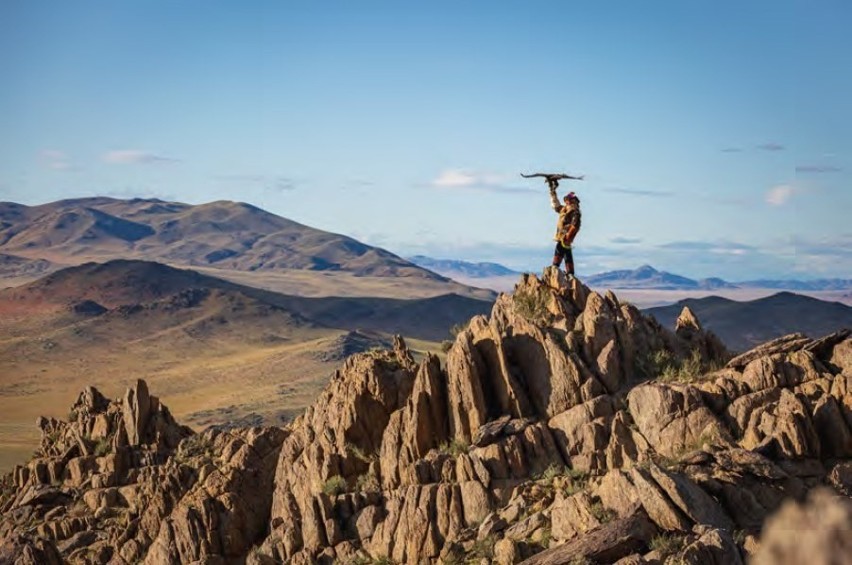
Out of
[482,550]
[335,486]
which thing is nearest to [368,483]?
[335,486]

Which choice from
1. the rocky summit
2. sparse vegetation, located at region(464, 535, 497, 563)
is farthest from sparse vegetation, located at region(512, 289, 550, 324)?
sparse vegetation, located at region(464, 535, 497, 563)

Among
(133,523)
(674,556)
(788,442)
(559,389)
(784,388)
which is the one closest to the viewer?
(674,556)

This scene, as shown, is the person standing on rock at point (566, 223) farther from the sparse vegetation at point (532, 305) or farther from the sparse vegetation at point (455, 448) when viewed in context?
the sparse vegetation at point (455, 448)

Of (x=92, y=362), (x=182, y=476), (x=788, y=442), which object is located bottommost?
(x=92, y=362)

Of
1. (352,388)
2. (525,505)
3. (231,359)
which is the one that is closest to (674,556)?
(525,505)

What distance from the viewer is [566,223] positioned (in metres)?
40.0

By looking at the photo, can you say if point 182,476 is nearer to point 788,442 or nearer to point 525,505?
point 525,505

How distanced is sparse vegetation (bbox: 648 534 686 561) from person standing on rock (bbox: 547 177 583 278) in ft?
49.5

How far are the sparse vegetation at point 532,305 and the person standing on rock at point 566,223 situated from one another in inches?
61.5

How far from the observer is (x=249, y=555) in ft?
119

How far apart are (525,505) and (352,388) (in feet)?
30.8

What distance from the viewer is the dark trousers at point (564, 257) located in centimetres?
4019

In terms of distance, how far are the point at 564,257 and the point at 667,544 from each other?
1657cm

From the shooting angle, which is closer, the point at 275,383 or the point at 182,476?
the point at 182,476
